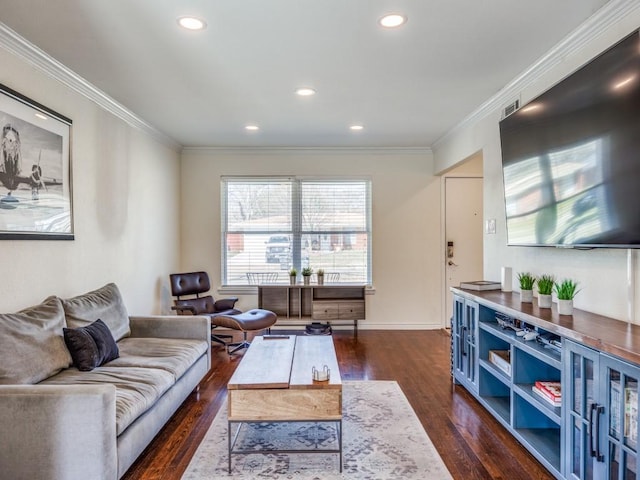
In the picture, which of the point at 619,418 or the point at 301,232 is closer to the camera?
the point at 619,418

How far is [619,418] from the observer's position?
69.1 inches

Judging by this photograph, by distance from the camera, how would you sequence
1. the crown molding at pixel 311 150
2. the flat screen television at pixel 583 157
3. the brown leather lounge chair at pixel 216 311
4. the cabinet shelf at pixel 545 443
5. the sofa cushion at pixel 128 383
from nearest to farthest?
1. the flat screen television at pixel 583 157
2. the sofa cushion at pixel 128 383
3. the cabinet shelf at pixel 545 443
4. the brown leather lounge chair at pixel 216 311
5. the crown molding at pixel 311 150

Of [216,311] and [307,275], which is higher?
[307,275]

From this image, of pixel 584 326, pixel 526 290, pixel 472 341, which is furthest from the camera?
pixel 472 341

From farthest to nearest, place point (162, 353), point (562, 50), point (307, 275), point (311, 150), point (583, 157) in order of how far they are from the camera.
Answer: point (311, 150) → point (307, 275) → point (162, 353) → point (562, 50) → point (583, 157)

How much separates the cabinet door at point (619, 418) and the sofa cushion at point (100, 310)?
3.13m

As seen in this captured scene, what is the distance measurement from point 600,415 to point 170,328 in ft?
10.2

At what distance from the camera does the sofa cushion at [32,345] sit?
2236 millimetres

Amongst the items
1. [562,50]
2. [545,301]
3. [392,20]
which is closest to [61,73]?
[392,20]

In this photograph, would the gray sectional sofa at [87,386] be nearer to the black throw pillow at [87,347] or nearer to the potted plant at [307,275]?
the black throw pillow at [87,347]

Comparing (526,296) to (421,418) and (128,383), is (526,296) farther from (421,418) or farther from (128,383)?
(128,383)

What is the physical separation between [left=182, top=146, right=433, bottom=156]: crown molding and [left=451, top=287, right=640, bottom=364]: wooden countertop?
10.7ft

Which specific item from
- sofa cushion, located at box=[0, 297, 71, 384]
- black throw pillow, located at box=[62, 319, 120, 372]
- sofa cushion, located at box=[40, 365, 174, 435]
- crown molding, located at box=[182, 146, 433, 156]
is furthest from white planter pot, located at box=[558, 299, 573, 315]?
crown molding, located at box=[182, 146, 433, 156]

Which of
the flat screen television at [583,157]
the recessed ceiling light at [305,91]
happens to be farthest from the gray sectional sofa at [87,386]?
the flat screen television at [583,157]
